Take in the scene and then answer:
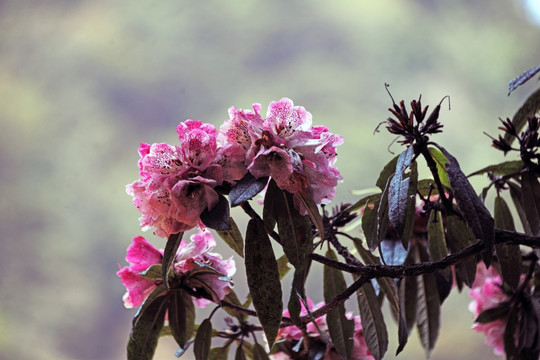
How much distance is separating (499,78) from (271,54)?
0.77 m

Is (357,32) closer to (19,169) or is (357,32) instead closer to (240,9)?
(240,9)

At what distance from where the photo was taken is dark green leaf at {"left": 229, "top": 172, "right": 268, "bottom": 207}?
24.4 inches

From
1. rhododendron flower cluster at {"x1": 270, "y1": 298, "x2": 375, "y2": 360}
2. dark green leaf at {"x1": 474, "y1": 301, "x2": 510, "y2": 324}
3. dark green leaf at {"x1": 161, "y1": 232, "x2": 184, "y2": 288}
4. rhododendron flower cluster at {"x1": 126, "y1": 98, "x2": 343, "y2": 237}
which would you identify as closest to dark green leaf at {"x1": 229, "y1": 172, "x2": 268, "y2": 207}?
rhododendron flower cluster at {"x1": 126, "y1": 98, "x2": 343, "y2": 237}

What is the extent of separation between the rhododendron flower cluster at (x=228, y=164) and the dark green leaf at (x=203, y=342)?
0.21 meters

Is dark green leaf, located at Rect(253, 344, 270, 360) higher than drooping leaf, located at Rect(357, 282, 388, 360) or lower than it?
higher

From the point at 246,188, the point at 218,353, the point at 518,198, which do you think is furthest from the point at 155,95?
the point at 246,188

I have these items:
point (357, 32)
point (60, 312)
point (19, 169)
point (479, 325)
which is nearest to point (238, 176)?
point (479, 325)

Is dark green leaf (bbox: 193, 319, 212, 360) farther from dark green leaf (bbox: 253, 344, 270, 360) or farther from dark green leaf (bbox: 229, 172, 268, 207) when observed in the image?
dark green leaf (bbox: 229, 172, 268, 207)

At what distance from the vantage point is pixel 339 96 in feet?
6.54

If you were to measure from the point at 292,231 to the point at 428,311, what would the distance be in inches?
18.0

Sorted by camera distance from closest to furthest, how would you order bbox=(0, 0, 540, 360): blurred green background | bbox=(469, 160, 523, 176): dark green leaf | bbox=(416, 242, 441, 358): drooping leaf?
bbox=(469, 160, 523, 176): dark green leaf → bbox=(416, 242, 441, 358): drooping leaf → bbox=(0, 0, 540, 360): blurred green background

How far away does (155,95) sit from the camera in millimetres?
1991

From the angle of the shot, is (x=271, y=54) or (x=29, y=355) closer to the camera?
(x=29, y=355)

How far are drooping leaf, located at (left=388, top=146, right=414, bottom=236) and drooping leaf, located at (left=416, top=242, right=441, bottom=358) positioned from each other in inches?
15.2
